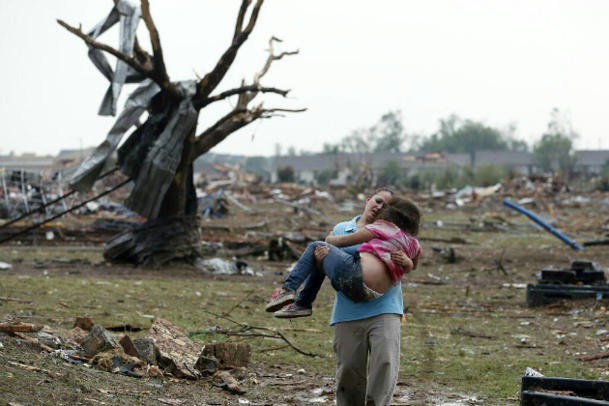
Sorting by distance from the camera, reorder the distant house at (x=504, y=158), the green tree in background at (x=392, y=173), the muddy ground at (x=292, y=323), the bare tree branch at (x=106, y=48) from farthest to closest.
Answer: the distant house at (x=504, y=158) < the green tree in background at (x=392, y=173) < the bare tree branch at (x=106, y=48) < the muddy ground at (x=292, y=323)

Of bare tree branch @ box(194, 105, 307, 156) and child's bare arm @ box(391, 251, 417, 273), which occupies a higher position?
bare tree branch @ box(194, 105, 307, 156)

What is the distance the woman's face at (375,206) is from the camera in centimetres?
630

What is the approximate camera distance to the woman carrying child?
612 centimetres

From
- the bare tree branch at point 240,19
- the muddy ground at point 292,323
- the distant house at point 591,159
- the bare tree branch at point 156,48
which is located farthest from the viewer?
the distant house at point 591,159

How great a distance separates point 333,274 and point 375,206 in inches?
20.8

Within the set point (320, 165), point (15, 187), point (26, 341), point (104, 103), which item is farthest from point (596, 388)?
point (320, 165)

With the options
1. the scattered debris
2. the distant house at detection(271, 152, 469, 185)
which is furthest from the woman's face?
the distant house at detection(271, 152, 469, 185)

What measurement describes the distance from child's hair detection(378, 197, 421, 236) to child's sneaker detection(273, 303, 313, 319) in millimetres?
770

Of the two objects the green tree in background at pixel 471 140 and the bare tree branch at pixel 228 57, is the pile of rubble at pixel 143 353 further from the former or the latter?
the green tree in background at pixel 471 140

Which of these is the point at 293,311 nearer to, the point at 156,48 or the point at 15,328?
the point at 15,328

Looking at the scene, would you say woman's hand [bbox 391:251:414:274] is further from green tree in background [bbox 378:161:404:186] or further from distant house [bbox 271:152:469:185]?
distant house [bbox 271:152:469:185]

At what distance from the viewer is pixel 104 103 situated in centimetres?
1861

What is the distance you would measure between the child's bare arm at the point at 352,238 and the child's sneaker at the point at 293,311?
0.47 metres

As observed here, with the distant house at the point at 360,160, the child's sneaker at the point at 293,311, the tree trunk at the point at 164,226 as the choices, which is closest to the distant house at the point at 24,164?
the tree trunk at the point at 164,226
